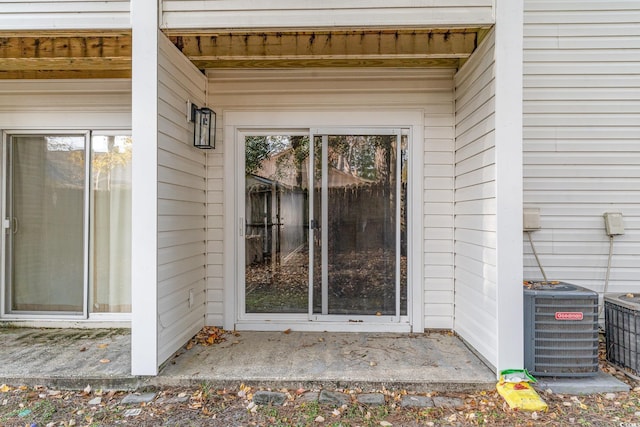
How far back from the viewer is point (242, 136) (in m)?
3.64

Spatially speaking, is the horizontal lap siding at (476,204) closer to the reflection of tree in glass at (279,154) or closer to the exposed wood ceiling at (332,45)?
the exposed wood ceiling at (332,45)

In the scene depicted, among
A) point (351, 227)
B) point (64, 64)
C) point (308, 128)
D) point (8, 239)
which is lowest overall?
point (8, 239)

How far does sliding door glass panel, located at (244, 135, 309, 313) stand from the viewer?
361 centimetres

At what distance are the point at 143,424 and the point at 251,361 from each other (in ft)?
2.87

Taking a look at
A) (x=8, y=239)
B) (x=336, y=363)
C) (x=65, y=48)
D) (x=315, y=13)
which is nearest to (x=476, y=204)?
(x=336, y=363)

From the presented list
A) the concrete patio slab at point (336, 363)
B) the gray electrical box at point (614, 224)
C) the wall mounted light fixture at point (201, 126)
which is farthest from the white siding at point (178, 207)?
the gray electrical box at point (614, 224)

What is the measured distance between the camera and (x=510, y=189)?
252 centimetres

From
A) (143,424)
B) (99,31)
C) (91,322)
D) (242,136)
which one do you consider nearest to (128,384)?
(143,424)

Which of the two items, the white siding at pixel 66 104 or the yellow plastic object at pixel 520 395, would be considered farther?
the white siding at pixel 66 104

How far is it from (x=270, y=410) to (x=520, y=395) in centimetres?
167

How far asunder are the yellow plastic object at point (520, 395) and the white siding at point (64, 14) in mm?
3819

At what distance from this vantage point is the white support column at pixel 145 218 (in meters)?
2.56

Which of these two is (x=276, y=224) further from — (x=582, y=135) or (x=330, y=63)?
(x=582, y=135)

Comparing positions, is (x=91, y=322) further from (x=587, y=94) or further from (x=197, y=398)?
(x=587, y=94)
